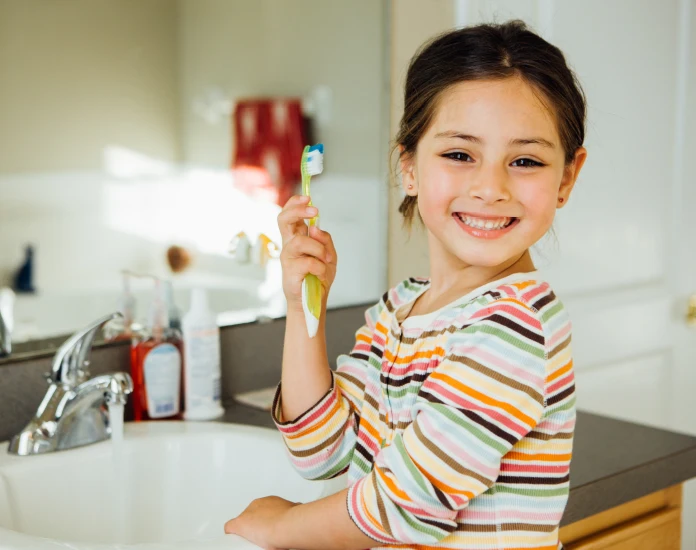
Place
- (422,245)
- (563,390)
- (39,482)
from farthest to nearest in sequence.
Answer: (422,245) < (39,482) < (563,390)

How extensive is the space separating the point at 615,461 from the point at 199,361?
0.62 m

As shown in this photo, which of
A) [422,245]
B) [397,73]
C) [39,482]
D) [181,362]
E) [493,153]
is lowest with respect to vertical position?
[39,482]

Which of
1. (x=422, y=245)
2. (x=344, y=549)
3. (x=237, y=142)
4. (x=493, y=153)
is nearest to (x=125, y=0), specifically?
(x=237, y=142)

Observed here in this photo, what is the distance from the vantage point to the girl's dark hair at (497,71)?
908mm

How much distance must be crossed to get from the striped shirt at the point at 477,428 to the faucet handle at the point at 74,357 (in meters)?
0.47

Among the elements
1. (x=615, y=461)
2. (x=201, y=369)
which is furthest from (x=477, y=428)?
(x=201, y=369)

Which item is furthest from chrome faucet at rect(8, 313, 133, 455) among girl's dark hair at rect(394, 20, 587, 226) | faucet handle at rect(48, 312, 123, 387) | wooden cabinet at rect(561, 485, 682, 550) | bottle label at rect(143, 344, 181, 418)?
wooden cabinet at rect(561, 485, 682, 550)

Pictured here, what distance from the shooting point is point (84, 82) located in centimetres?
140

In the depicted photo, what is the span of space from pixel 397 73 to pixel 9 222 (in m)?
0.73

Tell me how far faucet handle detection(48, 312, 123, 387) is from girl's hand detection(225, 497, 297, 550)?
15.3 inches

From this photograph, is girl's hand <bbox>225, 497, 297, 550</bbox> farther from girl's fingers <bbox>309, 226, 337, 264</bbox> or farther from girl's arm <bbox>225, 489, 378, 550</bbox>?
girl's fingers <bbox>309, 226, 337, 264</bbox>

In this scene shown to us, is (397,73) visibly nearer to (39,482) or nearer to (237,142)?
(237,142)

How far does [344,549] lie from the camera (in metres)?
0.89

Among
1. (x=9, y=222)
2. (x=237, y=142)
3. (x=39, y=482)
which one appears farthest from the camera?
(x=237, y=142)
